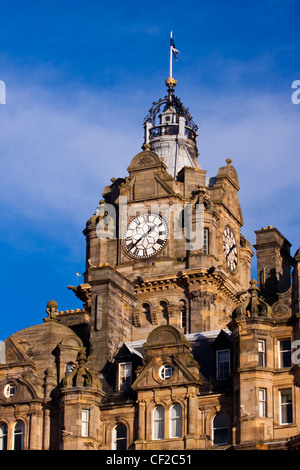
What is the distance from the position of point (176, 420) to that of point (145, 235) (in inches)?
811

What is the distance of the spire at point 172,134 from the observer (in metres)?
117

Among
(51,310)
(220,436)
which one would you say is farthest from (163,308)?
(220,436)

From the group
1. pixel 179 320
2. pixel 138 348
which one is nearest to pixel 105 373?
pixel 138 348

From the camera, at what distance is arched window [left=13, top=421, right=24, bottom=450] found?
97.4 m

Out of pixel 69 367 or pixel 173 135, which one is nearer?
pixel 69 367

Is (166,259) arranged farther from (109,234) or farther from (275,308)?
(275,308)

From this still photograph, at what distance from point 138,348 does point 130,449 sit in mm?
9339

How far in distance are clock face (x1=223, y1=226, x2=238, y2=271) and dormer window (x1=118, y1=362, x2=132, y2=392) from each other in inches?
659

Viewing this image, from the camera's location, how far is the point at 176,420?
93.7 metres

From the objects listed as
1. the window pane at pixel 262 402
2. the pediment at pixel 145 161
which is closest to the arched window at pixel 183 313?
the pediment at pixel 145 161

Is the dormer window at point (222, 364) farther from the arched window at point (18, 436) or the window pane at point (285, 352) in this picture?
the arched window at point (18, 436)

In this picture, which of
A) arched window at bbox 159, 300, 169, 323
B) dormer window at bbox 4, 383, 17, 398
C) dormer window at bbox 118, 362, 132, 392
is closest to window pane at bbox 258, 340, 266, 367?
dormer window at bbox 118, 362, 132, 392

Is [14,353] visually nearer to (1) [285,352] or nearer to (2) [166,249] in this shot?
(2) [166,249]

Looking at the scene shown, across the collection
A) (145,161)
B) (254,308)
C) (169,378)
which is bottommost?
(169,378)
